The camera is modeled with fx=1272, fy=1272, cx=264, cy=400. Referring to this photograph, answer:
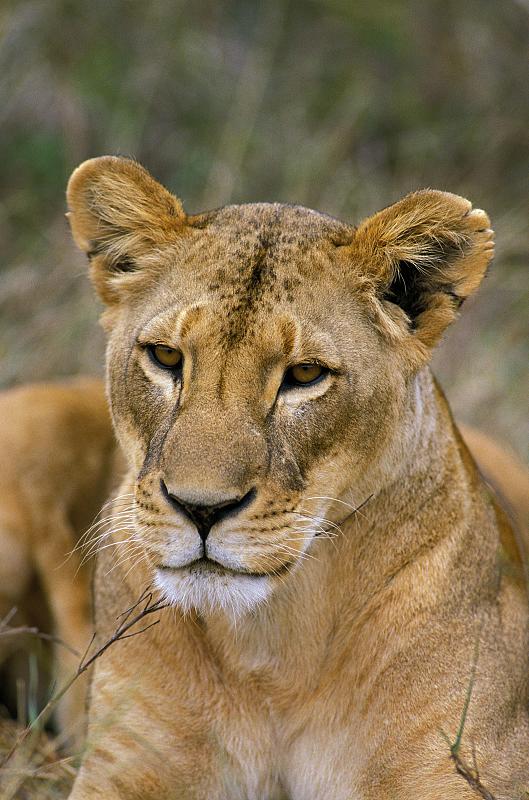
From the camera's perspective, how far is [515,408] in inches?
235

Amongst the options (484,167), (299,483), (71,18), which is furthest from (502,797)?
(71,18)

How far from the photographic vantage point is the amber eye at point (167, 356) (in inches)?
110

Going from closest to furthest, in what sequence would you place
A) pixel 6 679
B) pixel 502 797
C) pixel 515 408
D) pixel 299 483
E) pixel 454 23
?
pixel 299 483
pixel 502 797
pixel 6 679
pixel 515 408
pixel 454 23

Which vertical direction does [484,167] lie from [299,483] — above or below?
above

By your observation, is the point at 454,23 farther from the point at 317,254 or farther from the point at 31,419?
the point at 317,254

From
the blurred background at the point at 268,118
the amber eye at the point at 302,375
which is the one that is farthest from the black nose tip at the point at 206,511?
the blurred background at the point at 268,118

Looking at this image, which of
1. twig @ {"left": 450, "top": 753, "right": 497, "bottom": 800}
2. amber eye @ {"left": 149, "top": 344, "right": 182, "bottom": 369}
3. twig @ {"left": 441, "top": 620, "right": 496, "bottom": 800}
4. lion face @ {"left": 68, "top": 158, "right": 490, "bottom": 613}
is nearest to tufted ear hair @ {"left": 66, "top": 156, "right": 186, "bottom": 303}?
lion face @ {"left": 68, "top": 158, "right": 490, "bottom": 613}

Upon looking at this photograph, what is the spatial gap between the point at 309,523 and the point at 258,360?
373 millimetres

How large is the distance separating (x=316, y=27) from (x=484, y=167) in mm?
1774

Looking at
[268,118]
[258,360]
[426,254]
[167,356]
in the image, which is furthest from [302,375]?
[268,118]

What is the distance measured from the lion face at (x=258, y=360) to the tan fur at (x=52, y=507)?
1299mm

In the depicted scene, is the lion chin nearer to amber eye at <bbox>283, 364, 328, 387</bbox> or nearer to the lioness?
the lioness

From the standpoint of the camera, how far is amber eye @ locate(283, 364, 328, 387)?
8.98 feet

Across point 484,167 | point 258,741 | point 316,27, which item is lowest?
point 258,741
